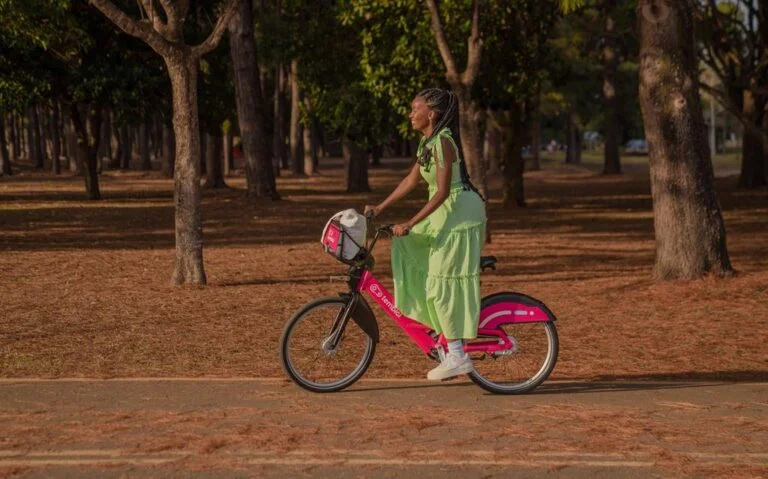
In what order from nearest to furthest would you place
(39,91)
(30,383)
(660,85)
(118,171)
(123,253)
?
(30,383), (660,85), (123,253), (39,91), (118,171)

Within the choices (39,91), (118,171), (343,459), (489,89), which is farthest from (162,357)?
(118,171)

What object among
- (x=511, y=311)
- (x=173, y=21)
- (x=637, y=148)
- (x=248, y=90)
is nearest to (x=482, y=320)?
(x=511, y=311)

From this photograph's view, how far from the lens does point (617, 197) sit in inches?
1662

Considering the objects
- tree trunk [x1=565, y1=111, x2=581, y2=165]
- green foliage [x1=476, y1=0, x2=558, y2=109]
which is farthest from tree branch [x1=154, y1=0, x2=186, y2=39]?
tree trunk [x1=565, y1=111, x2=581, y2=165]

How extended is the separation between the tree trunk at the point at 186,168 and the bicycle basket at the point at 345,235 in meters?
7.18

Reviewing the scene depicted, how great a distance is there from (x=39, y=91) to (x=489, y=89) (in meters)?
12.6

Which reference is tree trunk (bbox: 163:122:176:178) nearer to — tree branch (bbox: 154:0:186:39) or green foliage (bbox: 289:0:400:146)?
green foliage (bbox: 289:0:400:146)

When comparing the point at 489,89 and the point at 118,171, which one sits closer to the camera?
the point at 489,89

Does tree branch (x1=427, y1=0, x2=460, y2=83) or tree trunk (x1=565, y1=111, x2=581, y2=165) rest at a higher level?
tree branch (x1=427, y1=0, x2=460, y2=83)

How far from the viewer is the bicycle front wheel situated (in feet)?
29.3

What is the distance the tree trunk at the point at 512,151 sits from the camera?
34.0 m

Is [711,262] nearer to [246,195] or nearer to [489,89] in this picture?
[489,89]

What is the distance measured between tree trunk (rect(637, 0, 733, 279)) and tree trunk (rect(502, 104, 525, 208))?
17.6 metres

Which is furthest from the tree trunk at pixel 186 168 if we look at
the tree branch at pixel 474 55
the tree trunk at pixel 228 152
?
the tree trunk at pixel 228 152
